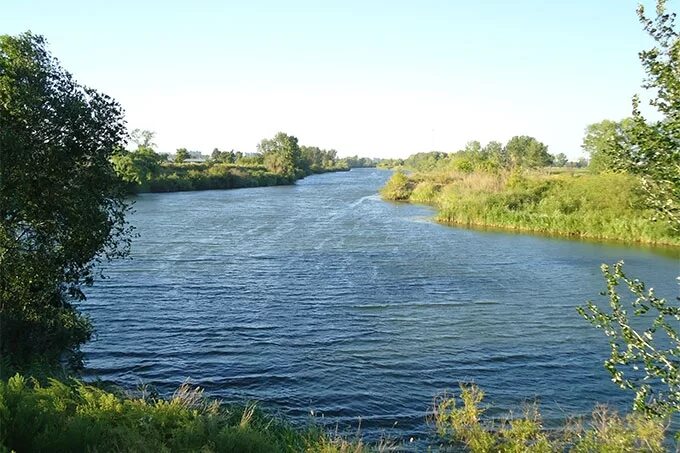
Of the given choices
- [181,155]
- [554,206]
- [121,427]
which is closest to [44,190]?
[121,427]

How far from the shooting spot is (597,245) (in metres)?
41.2

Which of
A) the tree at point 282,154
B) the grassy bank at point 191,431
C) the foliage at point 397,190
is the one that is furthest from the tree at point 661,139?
the tree at point 282,154

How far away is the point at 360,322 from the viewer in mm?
21500

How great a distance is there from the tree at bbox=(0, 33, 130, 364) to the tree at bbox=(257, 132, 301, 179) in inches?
4423

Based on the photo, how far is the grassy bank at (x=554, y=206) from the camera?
44.5 meters

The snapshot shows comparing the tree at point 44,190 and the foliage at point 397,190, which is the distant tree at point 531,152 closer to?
the foliage at point 397,190

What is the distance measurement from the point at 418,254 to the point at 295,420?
23358mm

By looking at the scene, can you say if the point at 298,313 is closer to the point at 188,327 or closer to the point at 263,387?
the point at 188,327

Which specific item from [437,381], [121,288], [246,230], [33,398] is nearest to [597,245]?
[246,230]

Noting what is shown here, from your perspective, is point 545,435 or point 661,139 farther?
point 545,435

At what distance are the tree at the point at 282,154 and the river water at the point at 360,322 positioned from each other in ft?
311

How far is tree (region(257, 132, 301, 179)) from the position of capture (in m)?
136

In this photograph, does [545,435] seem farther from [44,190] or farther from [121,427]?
[44,190]

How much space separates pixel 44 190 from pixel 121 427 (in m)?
7.72
